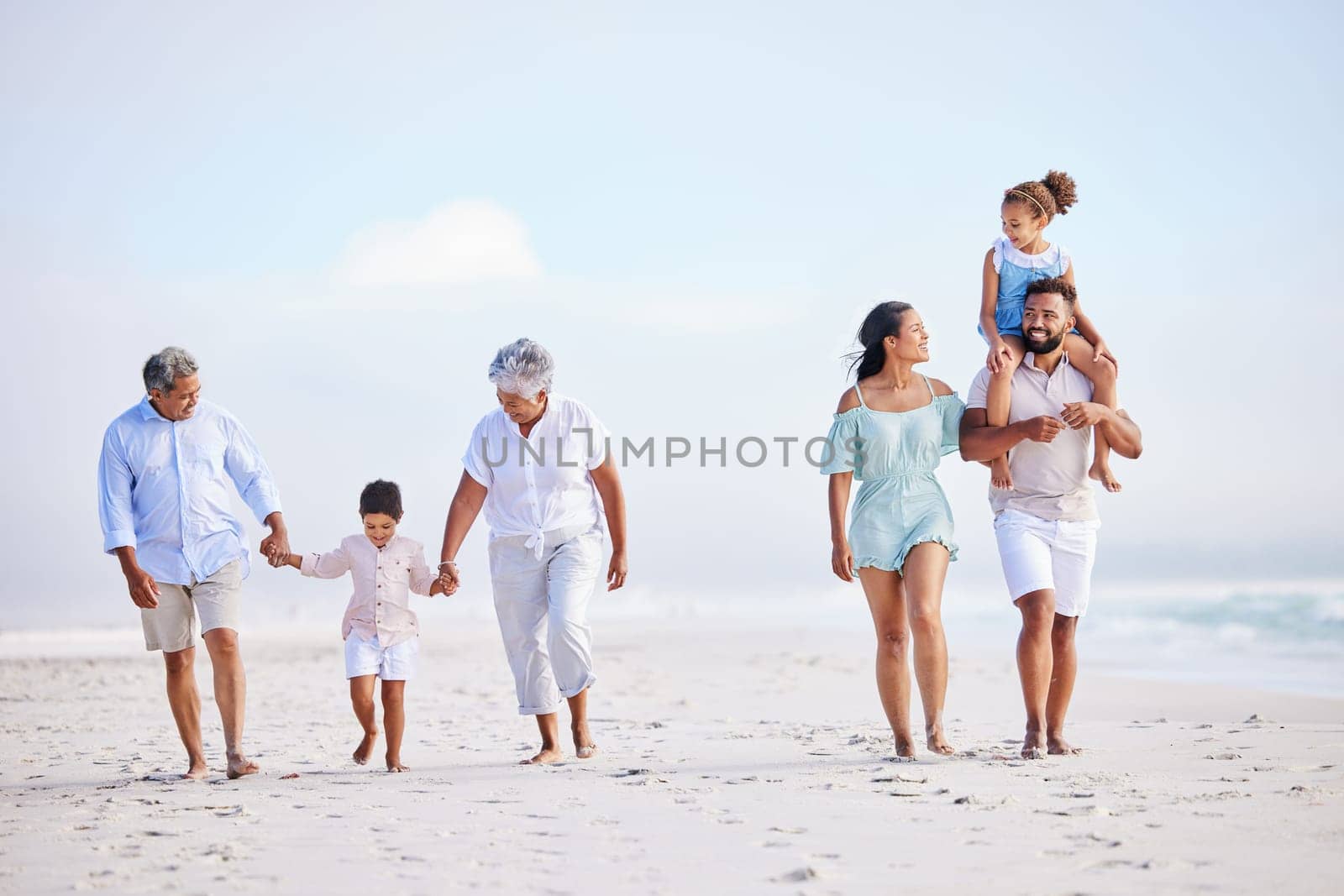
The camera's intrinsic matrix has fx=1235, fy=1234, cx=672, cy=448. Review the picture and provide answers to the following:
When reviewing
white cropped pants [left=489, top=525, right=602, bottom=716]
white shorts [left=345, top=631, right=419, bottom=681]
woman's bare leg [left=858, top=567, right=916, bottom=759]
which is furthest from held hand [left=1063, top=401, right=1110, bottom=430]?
white shorts [left=345, top=631, right=419, bottom=681]

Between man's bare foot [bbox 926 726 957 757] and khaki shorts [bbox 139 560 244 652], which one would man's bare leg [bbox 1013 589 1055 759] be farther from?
khaki shorts [bbox 139 560 244 652]

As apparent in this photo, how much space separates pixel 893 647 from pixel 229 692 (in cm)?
291

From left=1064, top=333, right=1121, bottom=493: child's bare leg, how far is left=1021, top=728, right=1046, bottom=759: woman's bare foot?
1092 mm

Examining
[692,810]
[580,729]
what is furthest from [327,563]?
[692,810]

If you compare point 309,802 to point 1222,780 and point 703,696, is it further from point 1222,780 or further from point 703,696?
point 703,696

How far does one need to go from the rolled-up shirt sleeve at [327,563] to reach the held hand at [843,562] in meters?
2.24

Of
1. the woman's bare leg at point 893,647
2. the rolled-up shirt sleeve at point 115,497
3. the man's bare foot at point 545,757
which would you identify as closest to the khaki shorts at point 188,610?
the rolled-up shirt sleeve at point 115,497

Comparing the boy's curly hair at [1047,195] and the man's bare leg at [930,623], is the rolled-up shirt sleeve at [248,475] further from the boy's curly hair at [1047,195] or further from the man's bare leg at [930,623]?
the boy's curly hair at [1047,195]

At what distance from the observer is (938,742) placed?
17.5 feet

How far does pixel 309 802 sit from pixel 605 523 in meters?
2.04

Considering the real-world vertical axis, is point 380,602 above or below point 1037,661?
above

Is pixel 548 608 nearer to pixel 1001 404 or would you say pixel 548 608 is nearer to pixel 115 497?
pixel 115 497

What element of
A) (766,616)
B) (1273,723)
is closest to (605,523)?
(1273,723)

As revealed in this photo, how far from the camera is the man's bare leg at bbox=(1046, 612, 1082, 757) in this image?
208 inches
